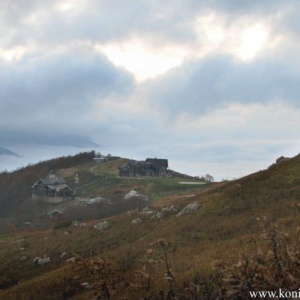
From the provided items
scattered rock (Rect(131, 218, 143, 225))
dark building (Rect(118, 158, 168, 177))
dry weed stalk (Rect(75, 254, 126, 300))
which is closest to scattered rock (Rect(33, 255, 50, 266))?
scattered rock (Rect(131, 218, 143, 225))

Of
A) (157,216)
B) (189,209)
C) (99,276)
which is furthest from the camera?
(157,216)

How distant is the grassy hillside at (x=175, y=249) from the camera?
6509 millimetres

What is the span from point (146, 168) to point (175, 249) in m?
115

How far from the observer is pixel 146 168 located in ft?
447

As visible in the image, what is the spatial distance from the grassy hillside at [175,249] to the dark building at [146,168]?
93.7 meters

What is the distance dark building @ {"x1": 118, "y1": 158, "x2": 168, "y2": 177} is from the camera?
13275 cm

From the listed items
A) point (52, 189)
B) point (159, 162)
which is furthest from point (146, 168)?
point (52, 189)

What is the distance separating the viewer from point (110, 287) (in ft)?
19.4

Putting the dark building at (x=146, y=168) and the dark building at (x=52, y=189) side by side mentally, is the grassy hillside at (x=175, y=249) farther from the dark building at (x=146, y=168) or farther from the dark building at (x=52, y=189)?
the dark building at (x=146, y=168)

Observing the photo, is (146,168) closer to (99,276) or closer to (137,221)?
(137,221)

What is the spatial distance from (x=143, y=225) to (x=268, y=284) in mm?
29068

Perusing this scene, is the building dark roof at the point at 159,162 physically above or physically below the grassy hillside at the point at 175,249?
above

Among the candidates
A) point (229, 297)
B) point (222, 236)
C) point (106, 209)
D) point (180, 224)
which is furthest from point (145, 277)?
point (106, 209)

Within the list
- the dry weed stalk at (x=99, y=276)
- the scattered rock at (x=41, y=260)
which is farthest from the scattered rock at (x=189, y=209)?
the dry weed stalk at (x=99, y=276)
